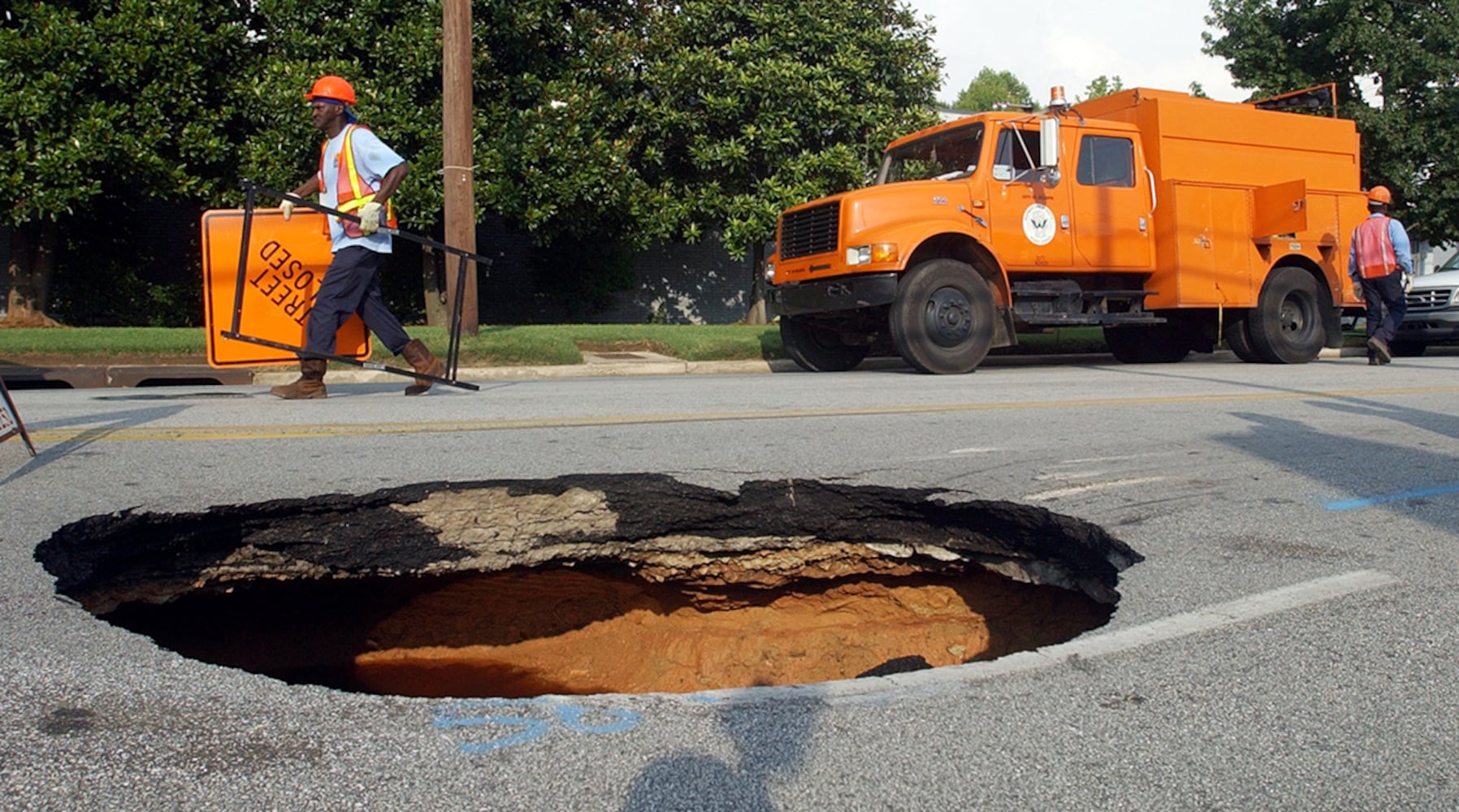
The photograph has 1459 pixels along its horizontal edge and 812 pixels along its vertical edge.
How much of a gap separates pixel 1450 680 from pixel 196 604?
13.8ft

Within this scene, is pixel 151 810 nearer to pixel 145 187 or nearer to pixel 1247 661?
pixel 1247 661

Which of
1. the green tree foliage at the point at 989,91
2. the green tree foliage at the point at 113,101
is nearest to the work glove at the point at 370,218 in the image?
the green tree foliage at the point at 113,101

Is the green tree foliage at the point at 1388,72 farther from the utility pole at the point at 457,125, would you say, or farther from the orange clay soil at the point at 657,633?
the orange clay soil at the point at 657,633

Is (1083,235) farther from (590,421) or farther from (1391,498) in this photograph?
(1391,498)

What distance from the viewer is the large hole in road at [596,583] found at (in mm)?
4332

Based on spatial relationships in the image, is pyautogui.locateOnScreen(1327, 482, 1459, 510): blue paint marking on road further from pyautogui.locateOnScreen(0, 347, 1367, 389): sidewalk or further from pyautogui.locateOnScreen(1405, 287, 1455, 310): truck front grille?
pyautogui.locateOnScreen(1405, 287, 1455, 310): truck front grille

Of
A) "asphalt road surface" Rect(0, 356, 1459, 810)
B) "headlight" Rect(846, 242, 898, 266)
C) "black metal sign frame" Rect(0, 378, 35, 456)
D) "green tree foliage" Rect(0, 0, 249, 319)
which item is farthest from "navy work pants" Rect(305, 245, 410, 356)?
"green tree foliage" Rect(0, 0, 249, 319)

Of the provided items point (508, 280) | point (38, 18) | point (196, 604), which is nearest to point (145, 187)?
point (38, 18)

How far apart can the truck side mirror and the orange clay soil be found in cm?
673

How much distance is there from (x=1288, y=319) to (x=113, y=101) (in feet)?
47.9

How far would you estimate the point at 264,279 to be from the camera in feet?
24.2

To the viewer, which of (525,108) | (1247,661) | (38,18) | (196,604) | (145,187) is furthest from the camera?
(525,108)

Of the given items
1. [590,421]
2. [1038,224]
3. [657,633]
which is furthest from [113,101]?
[657,633]

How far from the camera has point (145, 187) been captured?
1539 cm
